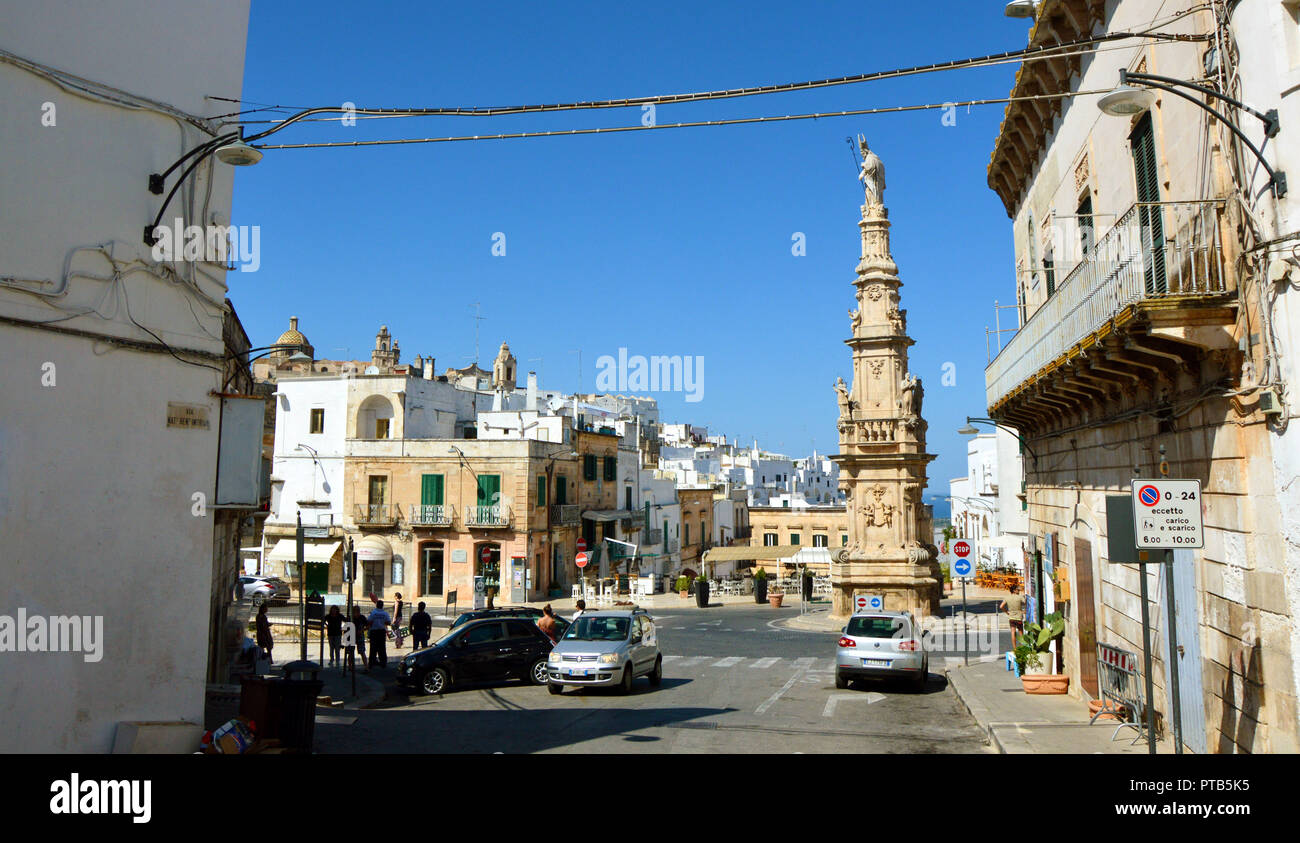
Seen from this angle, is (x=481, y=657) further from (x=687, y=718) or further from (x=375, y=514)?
(x=375, y=514)

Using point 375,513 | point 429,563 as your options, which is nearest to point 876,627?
point 429,563

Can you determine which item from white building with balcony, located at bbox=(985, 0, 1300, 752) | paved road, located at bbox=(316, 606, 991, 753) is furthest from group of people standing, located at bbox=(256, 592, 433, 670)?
white building with balcony, located at bbox=(985, 0, 1300, 752)

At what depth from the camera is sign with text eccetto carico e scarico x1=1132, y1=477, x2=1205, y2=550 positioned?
7.83m

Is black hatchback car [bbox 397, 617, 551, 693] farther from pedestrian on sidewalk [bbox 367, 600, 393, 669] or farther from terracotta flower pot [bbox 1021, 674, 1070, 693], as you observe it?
terracotta flower pot [bbox 1021, 674, 1070, 693]

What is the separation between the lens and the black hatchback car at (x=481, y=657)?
17688mm

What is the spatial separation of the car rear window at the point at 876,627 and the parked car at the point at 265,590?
83.1 feet

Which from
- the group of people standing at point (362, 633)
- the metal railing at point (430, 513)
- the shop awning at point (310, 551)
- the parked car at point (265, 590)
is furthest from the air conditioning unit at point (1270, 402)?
the shop awning at point (310, 551)

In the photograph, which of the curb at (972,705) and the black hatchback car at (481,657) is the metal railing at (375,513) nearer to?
the black hatchback car at (481,657)

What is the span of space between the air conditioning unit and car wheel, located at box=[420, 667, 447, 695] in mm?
14545

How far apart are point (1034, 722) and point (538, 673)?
9469 mm

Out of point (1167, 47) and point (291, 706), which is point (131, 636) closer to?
point (291, 706)

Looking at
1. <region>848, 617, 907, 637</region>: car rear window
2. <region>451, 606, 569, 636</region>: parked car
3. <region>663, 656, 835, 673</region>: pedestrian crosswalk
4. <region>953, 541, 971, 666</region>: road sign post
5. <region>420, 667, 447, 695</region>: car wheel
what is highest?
<region>953, 541, 971, 666</region>: road sign post

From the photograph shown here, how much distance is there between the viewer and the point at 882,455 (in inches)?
1250
